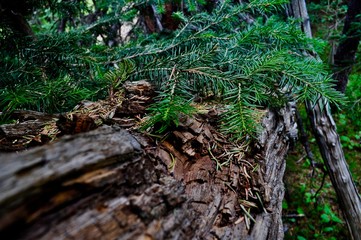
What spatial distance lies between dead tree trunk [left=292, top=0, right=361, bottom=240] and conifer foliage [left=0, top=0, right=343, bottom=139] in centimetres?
93

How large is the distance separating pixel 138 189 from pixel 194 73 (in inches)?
31.6

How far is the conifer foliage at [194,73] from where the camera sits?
1209 millimetres

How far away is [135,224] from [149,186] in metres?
0.14

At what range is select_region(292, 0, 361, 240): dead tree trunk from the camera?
7.68 feet

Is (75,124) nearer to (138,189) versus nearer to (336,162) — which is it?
(138,189)

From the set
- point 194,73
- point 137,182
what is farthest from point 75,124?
point 194,73

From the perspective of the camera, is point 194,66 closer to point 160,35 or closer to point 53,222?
point 53,222

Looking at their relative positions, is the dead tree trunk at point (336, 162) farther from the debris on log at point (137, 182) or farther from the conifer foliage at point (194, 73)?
the debris on log at point (137, 182)

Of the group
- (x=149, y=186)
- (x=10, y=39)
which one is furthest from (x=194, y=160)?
(x=10, y=39)

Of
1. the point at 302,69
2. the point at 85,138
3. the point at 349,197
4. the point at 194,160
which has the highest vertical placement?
the point at 85,138

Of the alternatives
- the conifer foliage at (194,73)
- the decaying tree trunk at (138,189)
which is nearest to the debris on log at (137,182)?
the decaying tree trunk at (138,189)

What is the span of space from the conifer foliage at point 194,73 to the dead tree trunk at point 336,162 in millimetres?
930

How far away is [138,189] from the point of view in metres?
0.72

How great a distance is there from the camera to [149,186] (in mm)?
757
